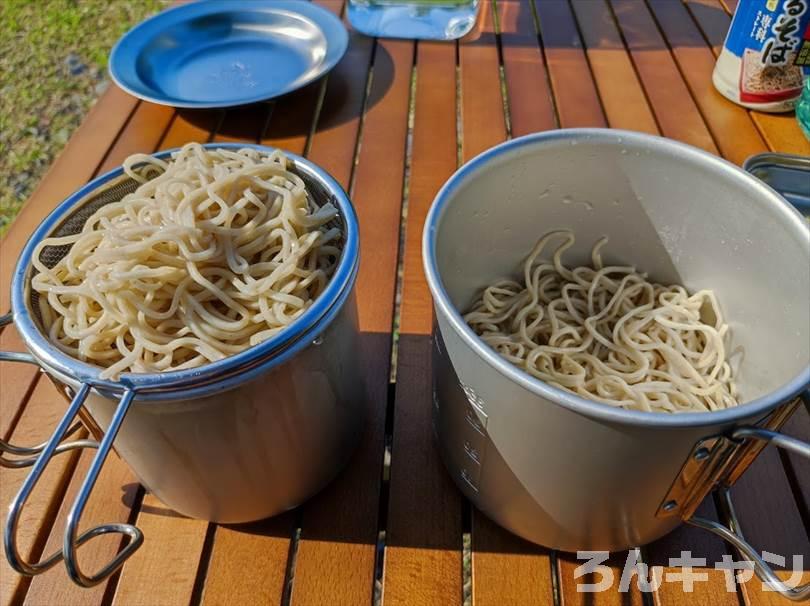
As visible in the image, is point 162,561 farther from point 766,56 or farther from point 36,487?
point 766,56

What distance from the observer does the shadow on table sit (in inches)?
54.2

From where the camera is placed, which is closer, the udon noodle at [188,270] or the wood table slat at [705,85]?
the udon noodle at [188,270]

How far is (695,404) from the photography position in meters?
0.79

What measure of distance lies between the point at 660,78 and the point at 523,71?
31 centimetres

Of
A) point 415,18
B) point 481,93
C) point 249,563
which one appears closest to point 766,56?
point 481,93

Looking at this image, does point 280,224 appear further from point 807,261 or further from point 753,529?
point 753,529

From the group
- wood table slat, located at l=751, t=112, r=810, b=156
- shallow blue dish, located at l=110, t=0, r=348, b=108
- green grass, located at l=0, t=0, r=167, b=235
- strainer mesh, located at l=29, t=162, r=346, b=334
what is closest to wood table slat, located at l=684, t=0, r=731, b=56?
wood table slat, located at l=751, t=112, r=810, b=156

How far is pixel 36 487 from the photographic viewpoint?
849 millimetres

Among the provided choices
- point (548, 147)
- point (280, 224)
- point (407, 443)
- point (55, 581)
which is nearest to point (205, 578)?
point (55, 581)

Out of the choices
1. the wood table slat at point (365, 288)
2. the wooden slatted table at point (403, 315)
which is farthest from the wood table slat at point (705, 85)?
the wood table slat at point (365, 288)

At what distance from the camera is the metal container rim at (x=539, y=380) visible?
52cm

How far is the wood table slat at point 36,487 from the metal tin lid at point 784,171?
118 cm

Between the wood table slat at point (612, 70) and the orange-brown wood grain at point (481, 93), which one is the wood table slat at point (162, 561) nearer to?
the orange-brown wood grain at point (481, 93)

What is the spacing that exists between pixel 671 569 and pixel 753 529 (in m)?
0.13
